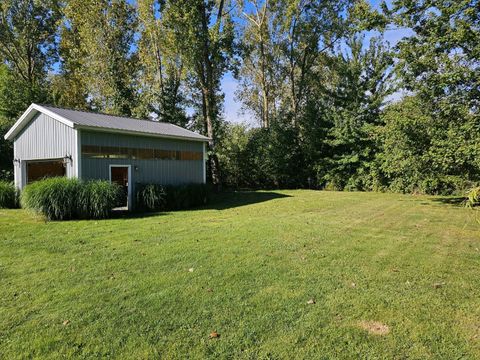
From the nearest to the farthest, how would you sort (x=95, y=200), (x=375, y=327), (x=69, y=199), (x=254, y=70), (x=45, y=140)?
1. (x=375, y=327)
2. (x=69, y=199)
3. (x=95, y=200)
4. (x=45, y=140)
5. (x=254, y=70)

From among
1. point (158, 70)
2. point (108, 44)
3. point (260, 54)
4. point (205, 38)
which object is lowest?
point (205, 38)

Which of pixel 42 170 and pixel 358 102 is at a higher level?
pixel 358 102

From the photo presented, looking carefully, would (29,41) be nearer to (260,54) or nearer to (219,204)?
(260,54)

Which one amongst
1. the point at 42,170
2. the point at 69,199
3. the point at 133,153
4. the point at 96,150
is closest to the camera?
the point at 69,199

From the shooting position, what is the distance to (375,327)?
2.96 metres

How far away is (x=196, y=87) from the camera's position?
24828 millimetres

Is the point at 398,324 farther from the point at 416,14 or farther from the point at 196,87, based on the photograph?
the point at 196,87

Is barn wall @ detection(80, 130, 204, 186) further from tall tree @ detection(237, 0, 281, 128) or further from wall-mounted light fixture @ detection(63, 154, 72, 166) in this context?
tall tree @ detection(237, 0, 281, 128)

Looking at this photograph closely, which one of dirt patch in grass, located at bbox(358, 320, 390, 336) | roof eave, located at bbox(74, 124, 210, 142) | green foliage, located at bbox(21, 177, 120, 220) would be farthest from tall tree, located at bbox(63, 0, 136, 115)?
dirt patch in grass, located at bbox(358, 320, 390, 336)

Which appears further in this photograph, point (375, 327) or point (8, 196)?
point (8, 196)

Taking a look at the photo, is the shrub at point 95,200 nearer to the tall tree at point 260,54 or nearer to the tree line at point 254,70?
the tree line at point 254,70

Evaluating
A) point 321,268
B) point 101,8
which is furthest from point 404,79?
point 101,8

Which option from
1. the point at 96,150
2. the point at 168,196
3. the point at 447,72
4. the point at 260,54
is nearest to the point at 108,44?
the point at 260,54

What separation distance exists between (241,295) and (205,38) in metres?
17.1
